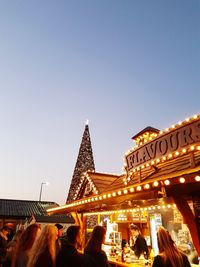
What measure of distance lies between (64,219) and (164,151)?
79.8 feet

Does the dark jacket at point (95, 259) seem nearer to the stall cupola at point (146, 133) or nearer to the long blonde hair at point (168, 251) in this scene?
the long blonde hair at point (168, 251)

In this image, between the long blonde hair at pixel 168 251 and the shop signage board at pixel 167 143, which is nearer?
the long blonde hair at pixel 168 251

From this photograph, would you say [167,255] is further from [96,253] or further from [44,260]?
[44,260]

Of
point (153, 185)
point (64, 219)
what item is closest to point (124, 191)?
point (153, 185)

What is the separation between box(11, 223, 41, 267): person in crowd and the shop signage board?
10.2 feet

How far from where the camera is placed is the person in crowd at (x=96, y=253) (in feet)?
11.1

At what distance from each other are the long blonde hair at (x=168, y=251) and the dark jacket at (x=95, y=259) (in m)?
0.83

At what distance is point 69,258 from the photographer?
11.1 ft

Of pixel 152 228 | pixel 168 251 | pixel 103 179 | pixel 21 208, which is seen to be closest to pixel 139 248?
pixel 152 228

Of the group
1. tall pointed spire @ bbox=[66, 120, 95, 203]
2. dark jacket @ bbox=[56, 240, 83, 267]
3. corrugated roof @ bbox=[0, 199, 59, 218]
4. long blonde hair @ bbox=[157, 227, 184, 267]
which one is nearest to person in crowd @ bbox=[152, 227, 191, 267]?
long blonde hair @ bbox=[157, 227, 184, 267]

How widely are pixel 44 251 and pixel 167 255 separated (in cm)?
172

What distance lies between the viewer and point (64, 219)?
27.3 m

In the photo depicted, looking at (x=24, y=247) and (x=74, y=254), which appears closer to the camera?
(x=74, y=254)

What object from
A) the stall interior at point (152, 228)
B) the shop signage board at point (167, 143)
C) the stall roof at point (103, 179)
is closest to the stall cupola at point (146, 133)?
the stall roof at point (103, 179)
